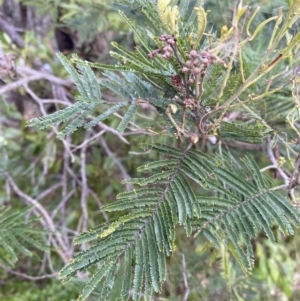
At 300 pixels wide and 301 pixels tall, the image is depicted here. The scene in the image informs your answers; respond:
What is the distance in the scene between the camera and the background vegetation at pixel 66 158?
1.01 metres

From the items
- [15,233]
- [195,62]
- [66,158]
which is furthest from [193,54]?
[66,158]

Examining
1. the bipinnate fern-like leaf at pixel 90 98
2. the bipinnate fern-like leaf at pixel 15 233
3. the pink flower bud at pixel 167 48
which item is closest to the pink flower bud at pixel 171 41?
the pink flower bud at pixel 167 48

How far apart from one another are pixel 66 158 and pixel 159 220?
819 mm

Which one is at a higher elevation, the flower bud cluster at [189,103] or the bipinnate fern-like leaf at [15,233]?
the flower bud cluster at [189,103]

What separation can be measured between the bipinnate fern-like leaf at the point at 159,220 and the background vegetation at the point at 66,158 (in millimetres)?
424

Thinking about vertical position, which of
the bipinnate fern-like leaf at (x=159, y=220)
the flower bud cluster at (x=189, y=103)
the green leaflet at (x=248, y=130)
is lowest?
the bipinnate fern-like leaf at (x=159, y=220)

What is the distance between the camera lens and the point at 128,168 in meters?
1.37

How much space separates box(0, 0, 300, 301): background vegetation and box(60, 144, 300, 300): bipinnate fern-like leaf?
0.42m

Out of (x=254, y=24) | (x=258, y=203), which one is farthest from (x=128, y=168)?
(x=258, y=203)

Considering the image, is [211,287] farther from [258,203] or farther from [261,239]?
[258,203]

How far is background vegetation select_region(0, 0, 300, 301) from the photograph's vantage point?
1014mm

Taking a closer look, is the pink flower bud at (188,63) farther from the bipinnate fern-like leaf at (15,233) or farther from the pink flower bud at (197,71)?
the bipinnate fern-like leaf at (15,233)

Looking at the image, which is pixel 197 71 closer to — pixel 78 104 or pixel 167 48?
pixel 167 48

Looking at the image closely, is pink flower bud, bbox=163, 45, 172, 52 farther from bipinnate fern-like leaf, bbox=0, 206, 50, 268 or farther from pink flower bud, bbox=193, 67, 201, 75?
bipinnate fern-like leaf, bbox=0, 206, 50, 268
